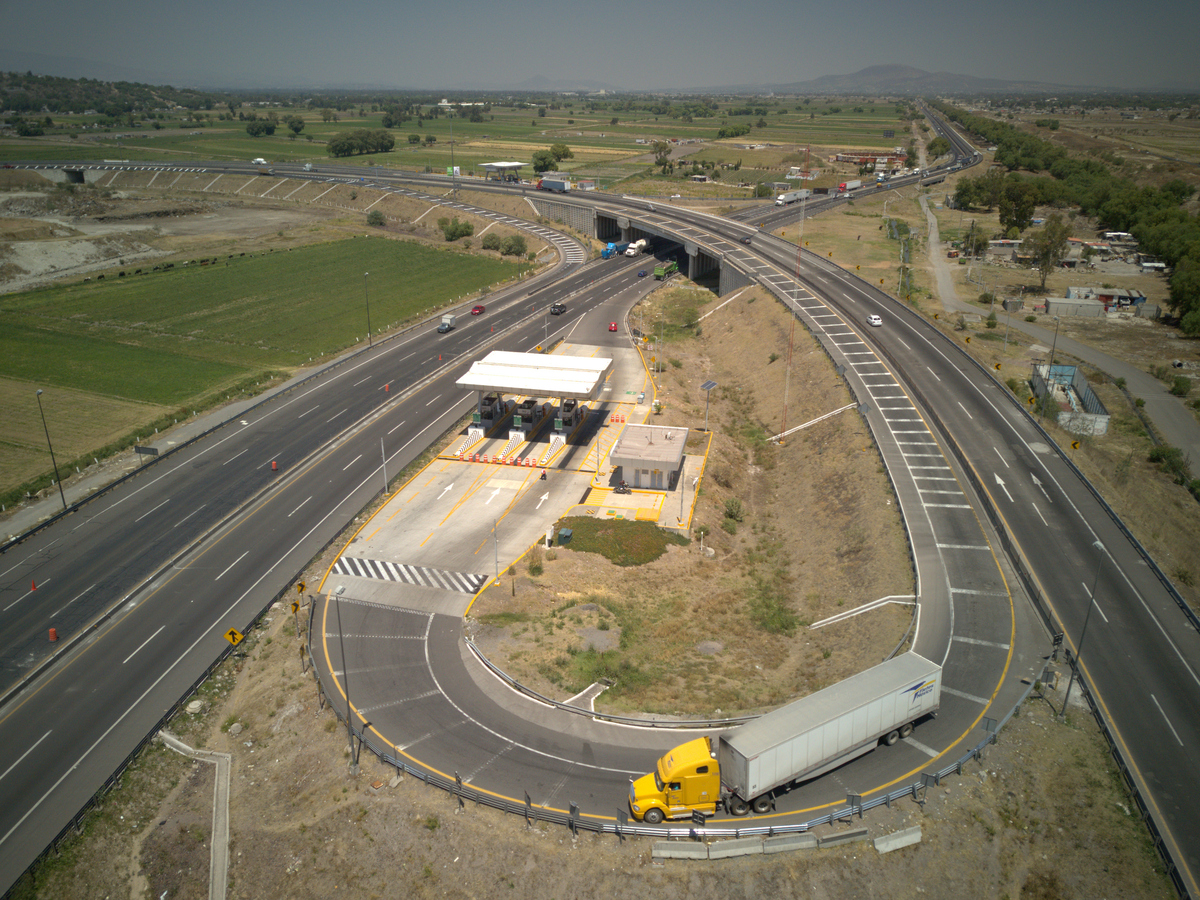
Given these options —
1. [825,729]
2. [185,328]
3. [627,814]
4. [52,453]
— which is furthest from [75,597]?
[185,328]

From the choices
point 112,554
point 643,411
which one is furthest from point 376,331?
point 112,554

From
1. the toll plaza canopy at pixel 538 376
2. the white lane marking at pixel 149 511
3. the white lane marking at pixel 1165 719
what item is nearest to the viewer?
the white lane marking at pixel 1165 719

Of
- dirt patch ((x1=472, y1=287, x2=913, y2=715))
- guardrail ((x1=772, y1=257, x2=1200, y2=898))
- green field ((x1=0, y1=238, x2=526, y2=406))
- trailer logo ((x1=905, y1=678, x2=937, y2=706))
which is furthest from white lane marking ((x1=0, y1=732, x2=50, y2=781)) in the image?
guardrail ((x1=772, y1=257, x2=1200, y2=898))

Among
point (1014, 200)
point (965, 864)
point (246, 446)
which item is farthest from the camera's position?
point (1014, 200)

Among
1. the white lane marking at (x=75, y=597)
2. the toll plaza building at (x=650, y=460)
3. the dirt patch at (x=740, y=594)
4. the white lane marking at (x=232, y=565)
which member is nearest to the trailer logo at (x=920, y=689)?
the dirt patch at (x=740, y=594)

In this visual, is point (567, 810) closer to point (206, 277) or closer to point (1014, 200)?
point (206, 277)

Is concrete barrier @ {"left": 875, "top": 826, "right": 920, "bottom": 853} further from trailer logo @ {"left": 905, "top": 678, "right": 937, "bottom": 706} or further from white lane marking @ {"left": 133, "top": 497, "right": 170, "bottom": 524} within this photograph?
white lane marking @ {"left": 133, "top": 497, "right": 170, "bottom": 524}

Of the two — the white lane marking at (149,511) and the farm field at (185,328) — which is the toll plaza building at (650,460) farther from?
the farm field at (185,328)
